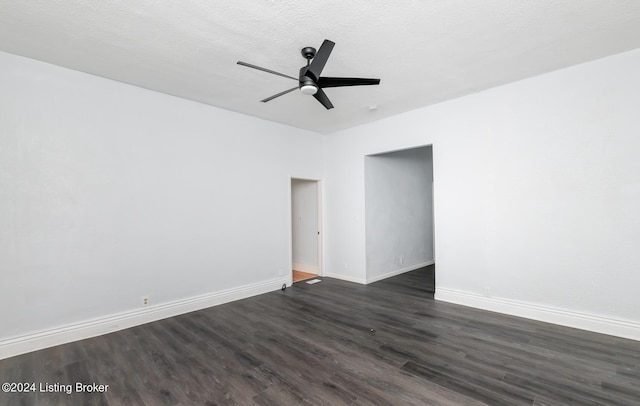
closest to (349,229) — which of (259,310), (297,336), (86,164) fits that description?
(259,310)

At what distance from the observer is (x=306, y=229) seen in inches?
255

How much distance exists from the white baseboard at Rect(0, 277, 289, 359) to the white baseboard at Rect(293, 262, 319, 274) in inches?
67.1

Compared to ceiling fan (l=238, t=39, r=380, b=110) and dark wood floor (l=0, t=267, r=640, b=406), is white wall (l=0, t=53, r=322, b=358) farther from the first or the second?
ceiling fan (l=238, t=39, r=380, b=110)

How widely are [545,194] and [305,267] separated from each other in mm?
4680

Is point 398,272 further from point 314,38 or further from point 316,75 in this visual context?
point 314,38

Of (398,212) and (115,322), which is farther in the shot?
(398,212)

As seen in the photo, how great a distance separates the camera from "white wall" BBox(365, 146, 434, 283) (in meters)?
5.61

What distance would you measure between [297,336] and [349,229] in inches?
113

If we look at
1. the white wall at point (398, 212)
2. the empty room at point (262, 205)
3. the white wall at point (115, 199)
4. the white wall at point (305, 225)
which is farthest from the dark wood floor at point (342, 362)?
the white wall at point (305, 225)

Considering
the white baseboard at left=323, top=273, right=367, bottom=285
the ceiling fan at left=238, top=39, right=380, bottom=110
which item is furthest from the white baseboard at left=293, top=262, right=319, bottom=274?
the ceiling fan at left=238, top=39, right=380, bottom=110

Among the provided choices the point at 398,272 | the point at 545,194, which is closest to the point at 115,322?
Answer: the point at 398,272

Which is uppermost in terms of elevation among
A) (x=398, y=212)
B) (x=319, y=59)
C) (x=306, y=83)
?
(x=319, y=59)

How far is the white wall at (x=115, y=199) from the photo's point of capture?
2959 mm

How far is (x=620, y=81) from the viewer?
310 centimetres
